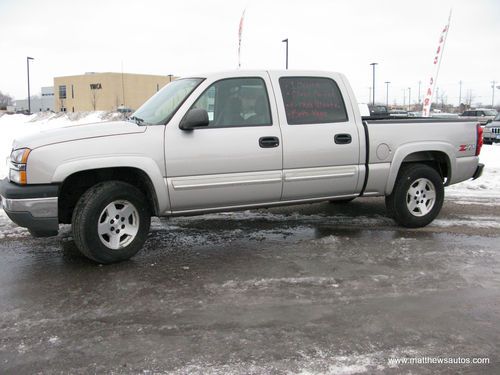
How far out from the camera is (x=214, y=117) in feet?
16.8

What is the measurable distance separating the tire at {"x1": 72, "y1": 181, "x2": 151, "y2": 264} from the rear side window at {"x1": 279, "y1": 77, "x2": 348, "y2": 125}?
6.23 ft

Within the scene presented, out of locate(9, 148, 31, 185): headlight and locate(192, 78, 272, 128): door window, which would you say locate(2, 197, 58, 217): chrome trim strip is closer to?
locate(9, 148, 31, 185): headlight

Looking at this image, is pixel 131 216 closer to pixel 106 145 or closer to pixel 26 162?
pixel 106 145

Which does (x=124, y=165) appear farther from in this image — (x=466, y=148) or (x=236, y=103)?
(x=466, y=148)

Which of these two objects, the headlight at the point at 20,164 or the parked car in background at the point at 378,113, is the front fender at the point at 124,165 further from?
the parked car in background at the point at 378,113

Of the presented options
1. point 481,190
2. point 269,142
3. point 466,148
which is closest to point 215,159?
point 269,142

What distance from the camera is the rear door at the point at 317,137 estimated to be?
5.42 metres

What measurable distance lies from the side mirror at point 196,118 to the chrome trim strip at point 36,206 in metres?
1.41

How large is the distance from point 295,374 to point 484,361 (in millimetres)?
1201

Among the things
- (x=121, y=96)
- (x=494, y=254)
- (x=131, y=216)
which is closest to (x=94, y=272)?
(x=131, y=216)

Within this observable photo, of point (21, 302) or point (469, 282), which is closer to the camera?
point (21, 302)

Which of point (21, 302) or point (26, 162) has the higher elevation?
point (26, 162)

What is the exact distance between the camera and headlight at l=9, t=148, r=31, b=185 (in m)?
4.46

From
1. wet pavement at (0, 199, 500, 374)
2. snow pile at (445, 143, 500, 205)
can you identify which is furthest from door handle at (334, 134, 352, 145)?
snow pile at (445, 143, 500, 205)
